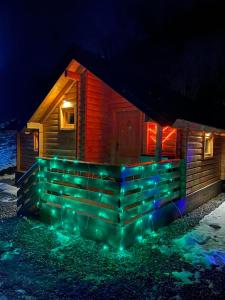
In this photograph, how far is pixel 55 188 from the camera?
268 inches

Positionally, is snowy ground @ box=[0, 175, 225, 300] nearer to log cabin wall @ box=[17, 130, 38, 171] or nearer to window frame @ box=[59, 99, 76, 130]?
window frame @ box=[59, 99, 76, 130]

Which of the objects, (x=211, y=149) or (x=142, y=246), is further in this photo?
(x=211, y=149)

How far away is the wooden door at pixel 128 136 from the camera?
30.0 ft

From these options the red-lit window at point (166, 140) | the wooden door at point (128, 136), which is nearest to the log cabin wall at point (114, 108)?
the wooden door at point (128, 136)

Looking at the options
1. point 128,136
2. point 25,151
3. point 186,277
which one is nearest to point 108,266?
point 186,277

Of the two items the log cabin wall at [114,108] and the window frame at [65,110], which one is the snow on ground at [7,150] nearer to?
the window frame at [65,110]

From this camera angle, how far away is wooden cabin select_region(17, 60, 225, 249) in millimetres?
5637

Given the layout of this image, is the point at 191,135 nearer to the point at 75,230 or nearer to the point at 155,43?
the point at 75,230

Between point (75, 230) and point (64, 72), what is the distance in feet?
18.7

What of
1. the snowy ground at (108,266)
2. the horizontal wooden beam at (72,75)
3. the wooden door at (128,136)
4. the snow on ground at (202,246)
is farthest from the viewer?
the wooden door at (128,136)

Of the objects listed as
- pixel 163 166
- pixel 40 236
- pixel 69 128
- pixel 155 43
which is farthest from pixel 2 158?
pixel 155 43

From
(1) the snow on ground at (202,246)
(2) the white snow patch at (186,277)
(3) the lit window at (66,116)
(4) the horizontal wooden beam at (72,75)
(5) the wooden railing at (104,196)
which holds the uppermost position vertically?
(4) the horizontal wooden beam at (72,75)

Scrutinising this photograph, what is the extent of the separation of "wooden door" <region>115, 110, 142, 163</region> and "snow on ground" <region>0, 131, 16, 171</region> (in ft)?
36.3

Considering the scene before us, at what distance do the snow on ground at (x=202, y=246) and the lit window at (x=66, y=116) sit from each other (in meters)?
6.15
